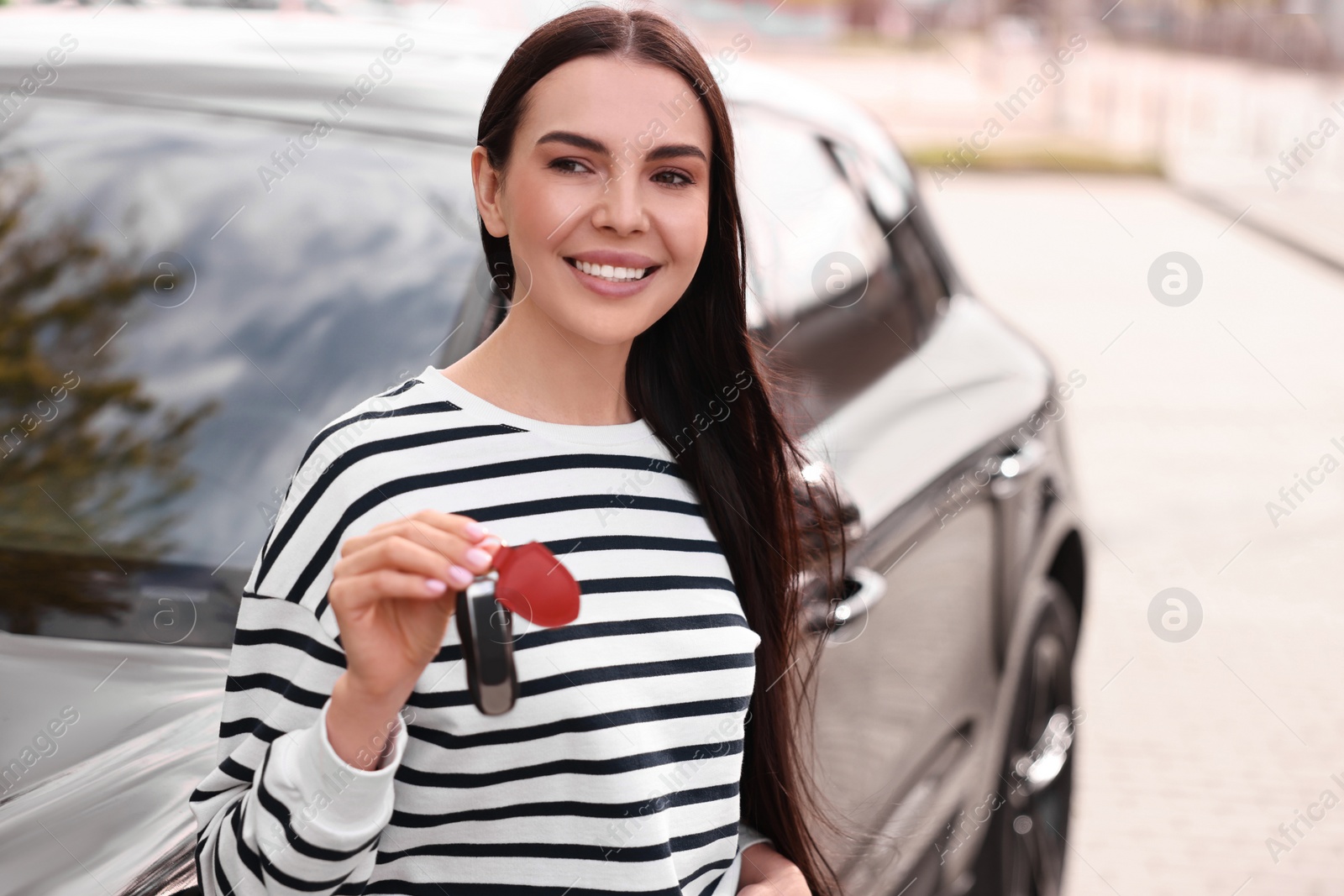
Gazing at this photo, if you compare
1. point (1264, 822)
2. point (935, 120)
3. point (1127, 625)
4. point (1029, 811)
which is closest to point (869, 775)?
point (1029, 811)

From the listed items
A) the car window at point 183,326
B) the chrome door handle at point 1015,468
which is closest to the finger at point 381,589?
the car window at point 183,326

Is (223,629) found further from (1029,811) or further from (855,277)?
(1029,811)

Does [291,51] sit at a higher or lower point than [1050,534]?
higher

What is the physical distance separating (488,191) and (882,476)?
1454 mm

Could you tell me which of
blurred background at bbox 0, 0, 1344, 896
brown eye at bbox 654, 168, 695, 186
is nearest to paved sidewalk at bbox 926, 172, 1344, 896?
blurred background at bbox 0, 0, 1344, 896

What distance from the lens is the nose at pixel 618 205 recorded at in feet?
5.23

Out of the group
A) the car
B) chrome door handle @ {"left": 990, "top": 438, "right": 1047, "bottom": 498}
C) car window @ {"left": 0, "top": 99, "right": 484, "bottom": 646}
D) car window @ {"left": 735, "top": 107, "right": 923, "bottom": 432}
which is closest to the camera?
the car

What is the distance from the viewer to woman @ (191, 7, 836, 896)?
4.50ft

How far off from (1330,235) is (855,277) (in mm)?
14231

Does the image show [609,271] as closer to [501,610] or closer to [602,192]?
[602,192]

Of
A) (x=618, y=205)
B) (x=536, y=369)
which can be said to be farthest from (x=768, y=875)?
(x=618, y=205)

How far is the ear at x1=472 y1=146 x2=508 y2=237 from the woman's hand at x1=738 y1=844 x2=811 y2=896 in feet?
2.65

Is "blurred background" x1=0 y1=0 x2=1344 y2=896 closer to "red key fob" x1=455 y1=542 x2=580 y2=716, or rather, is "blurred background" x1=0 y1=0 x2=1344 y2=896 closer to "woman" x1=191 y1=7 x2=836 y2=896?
"woman" x1=191 y1=7 x2=836 y2=896

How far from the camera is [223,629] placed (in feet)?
6.97
